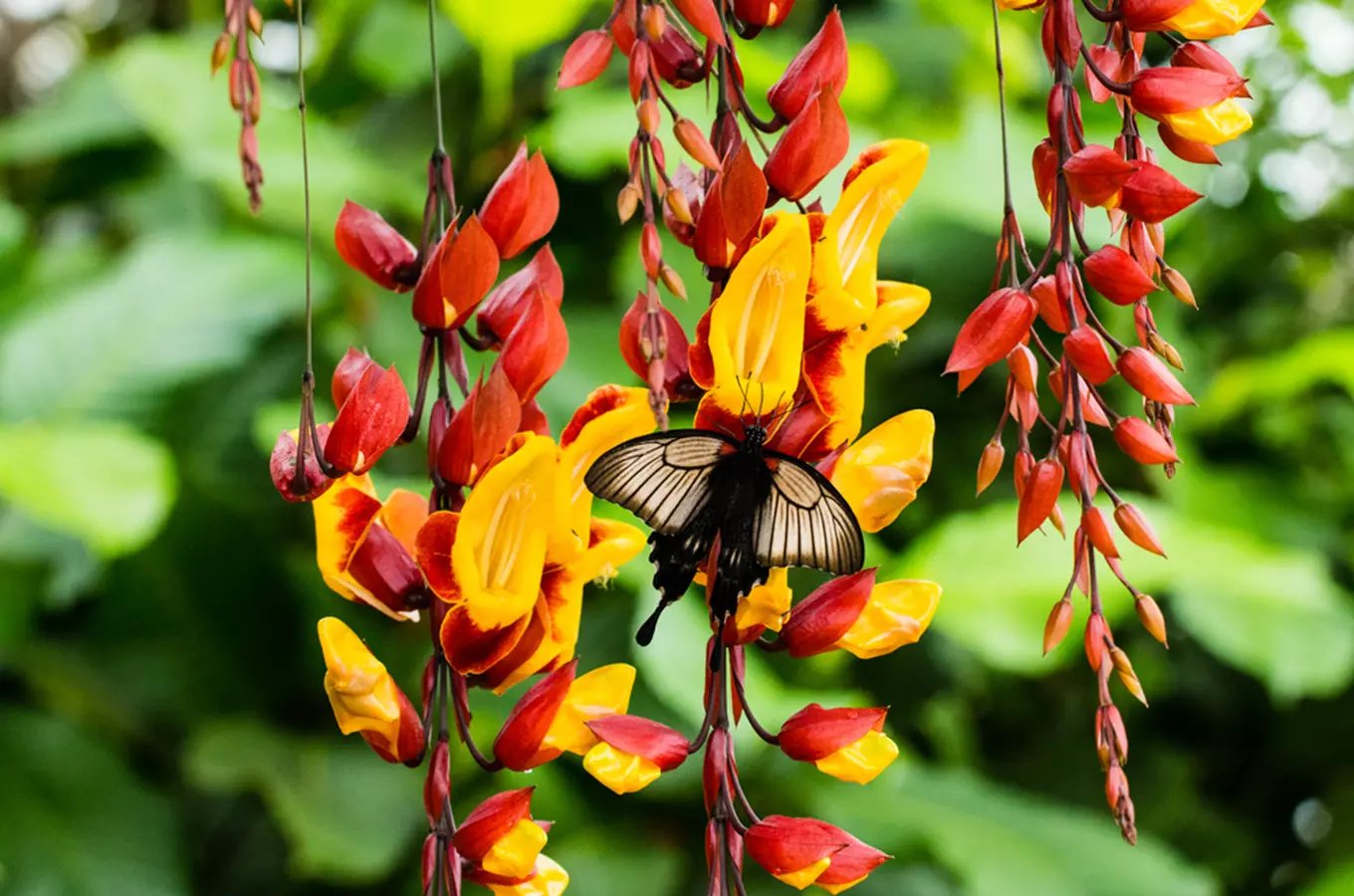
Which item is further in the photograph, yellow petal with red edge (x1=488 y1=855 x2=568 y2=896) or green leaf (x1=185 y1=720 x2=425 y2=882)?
green leaf (x1=185 y1=720 x2=425 y2=882)

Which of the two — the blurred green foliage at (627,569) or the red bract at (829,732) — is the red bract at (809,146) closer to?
the red bract at (829,732)

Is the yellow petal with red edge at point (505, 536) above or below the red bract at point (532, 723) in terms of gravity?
above

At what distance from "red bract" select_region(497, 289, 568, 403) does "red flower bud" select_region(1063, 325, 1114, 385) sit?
0.10 metres

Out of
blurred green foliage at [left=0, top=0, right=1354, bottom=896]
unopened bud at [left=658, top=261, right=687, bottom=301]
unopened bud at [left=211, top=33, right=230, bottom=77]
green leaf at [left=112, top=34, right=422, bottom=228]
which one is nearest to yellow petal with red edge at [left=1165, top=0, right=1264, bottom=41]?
unopened bud at [left=658, top=261, right=687, bottom=301]

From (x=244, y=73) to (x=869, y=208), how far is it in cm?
16

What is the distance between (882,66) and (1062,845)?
30.5 inches

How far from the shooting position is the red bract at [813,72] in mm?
259

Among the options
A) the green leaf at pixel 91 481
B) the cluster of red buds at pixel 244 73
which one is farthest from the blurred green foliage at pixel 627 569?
the cluster of red buds at pixel 244 73

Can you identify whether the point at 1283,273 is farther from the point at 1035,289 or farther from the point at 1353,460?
the point at 1035,289

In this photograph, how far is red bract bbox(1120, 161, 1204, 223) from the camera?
228 mm

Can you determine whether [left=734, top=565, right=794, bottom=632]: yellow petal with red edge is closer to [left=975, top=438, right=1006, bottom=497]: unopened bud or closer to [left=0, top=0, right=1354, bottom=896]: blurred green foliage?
[left=975, top=438, right=1006, bottom=497]: unopened bud

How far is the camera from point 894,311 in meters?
0.26

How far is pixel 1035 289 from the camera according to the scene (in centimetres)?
25

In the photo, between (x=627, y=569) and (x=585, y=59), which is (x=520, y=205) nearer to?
(x=585, y=59)
